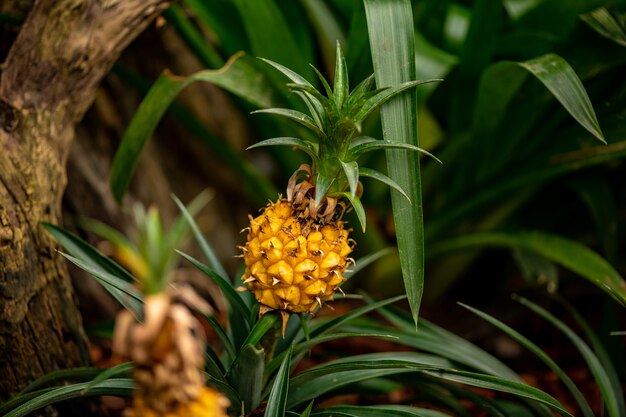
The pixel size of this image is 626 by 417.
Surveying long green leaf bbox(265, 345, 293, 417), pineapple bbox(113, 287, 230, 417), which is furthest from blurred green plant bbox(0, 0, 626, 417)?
pineapple bbox(113, 287, 230, 417)

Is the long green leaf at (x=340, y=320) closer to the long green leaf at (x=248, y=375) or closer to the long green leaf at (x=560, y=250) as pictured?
the long green leaf at (x=248, y=375)

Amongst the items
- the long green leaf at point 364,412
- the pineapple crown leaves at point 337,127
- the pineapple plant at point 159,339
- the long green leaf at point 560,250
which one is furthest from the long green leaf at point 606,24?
the pineapple plant at point 159,339

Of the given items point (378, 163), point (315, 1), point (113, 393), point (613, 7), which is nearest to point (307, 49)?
point (315, 1)

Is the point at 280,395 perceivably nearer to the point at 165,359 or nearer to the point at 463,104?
the point at 165,359

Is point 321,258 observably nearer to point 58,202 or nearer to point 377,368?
point 377,368

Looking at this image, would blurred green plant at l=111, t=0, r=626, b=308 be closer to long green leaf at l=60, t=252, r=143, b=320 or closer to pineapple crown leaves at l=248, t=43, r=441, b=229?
pineapple crown leaves at l=248, t=43, r=441, b=229
